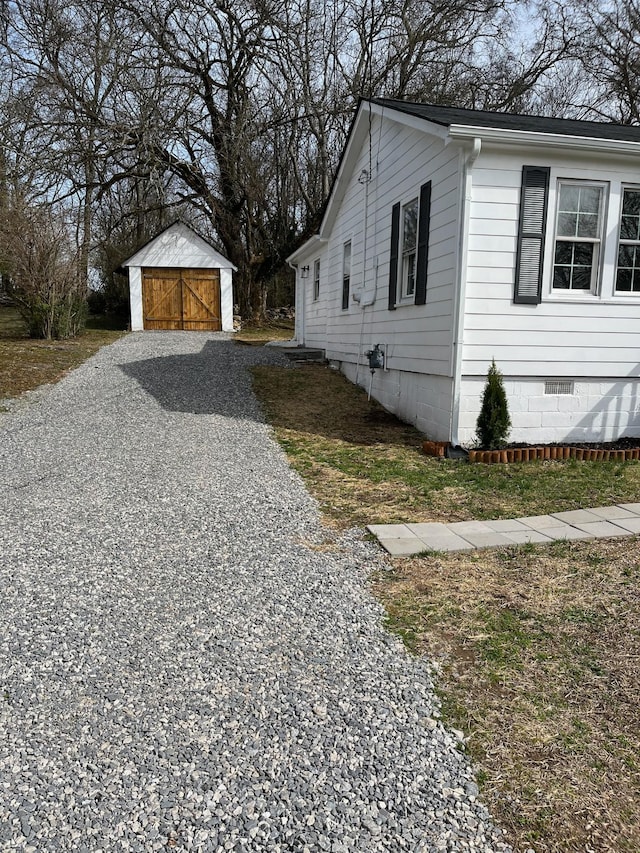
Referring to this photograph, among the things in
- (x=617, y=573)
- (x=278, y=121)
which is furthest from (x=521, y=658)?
(x=278, y=121)

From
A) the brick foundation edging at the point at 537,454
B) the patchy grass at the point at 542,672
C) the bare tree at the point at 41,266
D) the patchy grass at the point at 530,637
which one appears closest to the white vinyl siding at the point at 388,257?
the brick foundation edging at the point at 537,454

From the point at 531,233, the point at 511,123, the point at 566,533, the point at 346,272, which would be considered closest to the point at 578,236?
the point at 531,233

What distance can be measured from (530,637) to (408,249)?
6.40 metres

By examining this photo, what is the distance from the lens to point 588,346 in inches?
273

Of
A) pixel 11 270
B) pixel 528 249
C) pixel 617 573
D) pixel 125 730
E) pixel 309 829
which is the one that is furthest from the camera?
pixel 11 270

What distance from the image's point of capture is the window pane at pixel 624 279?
694 centimetres

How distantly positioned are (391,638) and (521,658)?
2.05 ft

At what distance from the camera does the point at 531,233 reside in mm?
6535

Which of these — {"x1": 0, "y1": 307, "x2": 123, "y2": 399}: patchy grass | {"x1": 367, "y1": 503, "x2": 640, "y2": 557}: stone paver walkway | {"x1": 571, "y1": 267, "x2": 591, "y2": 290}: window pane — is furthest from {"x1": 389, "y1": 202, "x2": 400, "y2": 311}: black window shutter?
{"x1": 0, "y1": 307, "x2": 123, "y2": 399}: patchy grass

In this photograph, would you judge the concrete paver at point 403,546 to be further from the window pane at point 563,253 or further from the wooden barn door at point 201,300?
the wooden barn door at point 201,300

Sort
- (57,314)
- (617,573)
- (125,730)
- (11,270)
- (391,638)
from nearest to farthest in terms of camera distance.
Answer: (125,730), (391,638), (617,573), (11,270), (57,314)

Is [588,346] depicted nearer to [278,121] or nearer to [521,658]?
[521,658]

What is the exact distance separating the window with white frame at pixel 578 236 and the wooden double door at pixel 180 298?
52.6ft

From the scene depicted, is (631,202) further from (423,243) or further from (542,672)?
(542,672)
